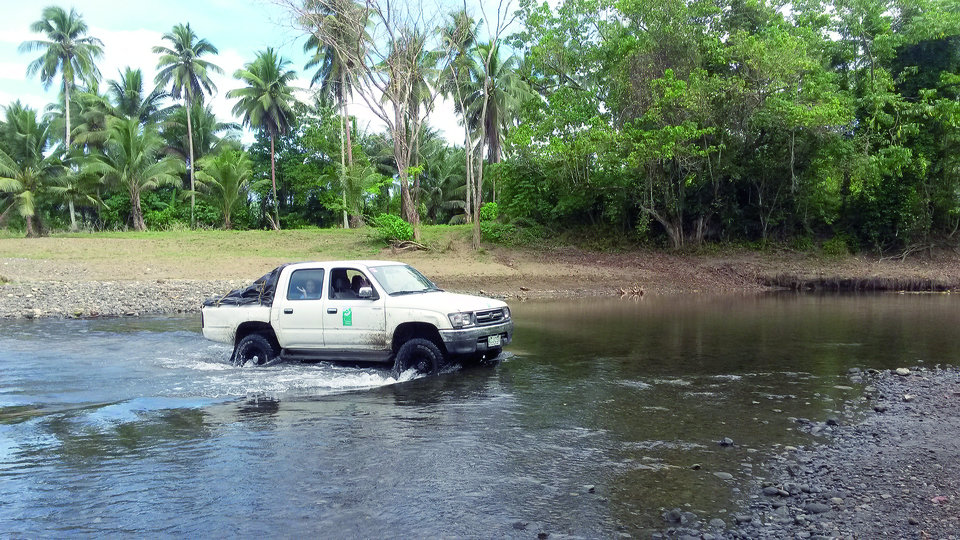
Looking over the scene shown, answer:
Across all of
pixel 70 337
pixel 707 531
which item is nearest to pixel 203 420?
pixel 707 531

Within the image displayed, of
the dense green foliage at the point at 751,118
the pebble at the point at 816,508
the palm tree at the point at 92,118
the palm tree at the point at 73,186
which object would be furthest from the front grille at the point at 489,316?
the palm tree at the point at 92,118

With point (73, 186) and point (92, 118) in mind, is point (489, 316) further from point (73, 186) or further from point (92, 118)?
point (92, 118)

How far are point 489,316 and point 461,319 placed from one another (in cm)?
55

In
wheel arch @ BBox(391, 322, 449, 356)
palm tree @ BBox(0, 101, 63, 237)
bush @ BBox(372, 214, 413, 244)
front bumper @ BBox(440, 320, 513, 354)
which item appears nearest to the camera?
front bumper @ BBox(440, 320, 513, 354)

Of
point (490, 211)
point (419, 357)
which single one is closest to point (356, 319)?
point (419, 357)

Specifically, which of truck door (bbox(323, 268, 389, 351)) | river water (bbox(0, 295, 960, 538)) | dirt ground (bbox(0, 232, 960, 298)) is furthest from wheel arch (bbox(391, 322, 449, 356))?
dirt ground (bbox(0, 232, 960, 298))

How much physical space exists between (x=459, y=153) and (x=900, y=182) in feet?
99.0

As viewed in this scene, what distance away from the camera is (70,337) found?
50.5 ft

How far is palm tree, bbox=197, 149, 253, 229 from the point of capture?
44.8m

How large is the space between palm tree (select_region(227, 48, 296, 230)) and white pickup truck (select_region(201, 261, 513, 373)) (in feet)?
129

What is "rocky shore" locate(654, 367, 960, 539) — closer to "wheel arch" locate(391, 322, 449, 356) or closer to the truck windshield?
"wheel arch" locate(391, 322, 449, 356)

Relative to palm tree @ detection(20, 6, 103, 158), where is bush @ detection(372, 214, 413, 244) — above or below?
below

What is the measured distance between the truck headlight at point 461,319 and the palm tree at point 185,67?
45910 mm

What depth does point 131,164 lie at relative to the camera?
4334 cm
